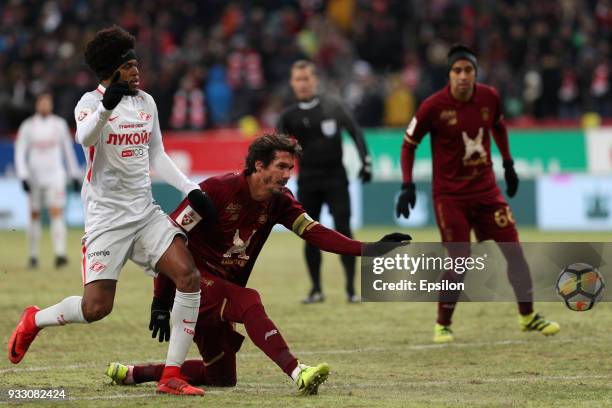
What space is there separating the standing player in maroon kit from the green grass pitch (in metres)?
0.68

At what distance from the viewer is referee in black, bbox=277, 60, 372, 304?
43.7 feet

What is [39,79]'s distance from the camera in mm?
27031

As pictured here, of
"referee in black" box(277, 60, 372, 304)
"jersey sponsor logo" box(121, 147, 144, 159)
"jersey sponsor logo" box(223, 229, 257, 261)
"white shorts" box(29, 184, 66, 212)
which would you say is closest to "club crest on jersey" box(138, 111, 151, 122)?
"jersey sponsor logo" box(121, 147, 144, 159)

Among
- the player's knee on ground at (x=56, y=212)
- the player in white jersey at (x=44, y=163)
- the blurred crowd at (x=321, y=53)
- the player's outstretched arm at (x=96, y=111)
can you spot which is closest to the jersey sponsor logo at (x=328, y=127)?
the player in white jersey at (x=44, y=163)

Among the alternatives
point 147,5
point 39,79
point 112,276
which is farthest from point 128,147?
point 147,5

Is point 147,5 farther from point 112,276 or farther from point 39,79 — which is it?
point 112,276

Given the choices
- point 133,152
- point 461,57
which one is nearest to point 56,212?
point 461,57

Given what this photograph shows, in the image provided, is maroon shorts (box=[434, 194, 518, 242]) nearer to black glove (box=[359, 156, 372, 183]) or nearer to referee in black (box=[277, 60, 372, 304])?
black glove (box=[359, 156, 372, 183])

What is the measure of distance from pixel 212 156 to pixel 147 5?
6.61 meters

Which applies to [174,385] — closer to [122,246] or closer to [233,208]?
[122,246]

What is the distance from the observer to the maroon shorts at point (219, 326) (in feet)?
25.3

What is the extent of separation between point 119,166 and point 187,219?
21.0 inches

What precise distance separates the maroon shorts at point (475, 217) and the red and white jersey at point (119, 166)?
323 centimetres

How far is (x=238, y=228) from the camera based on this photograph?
789cm
